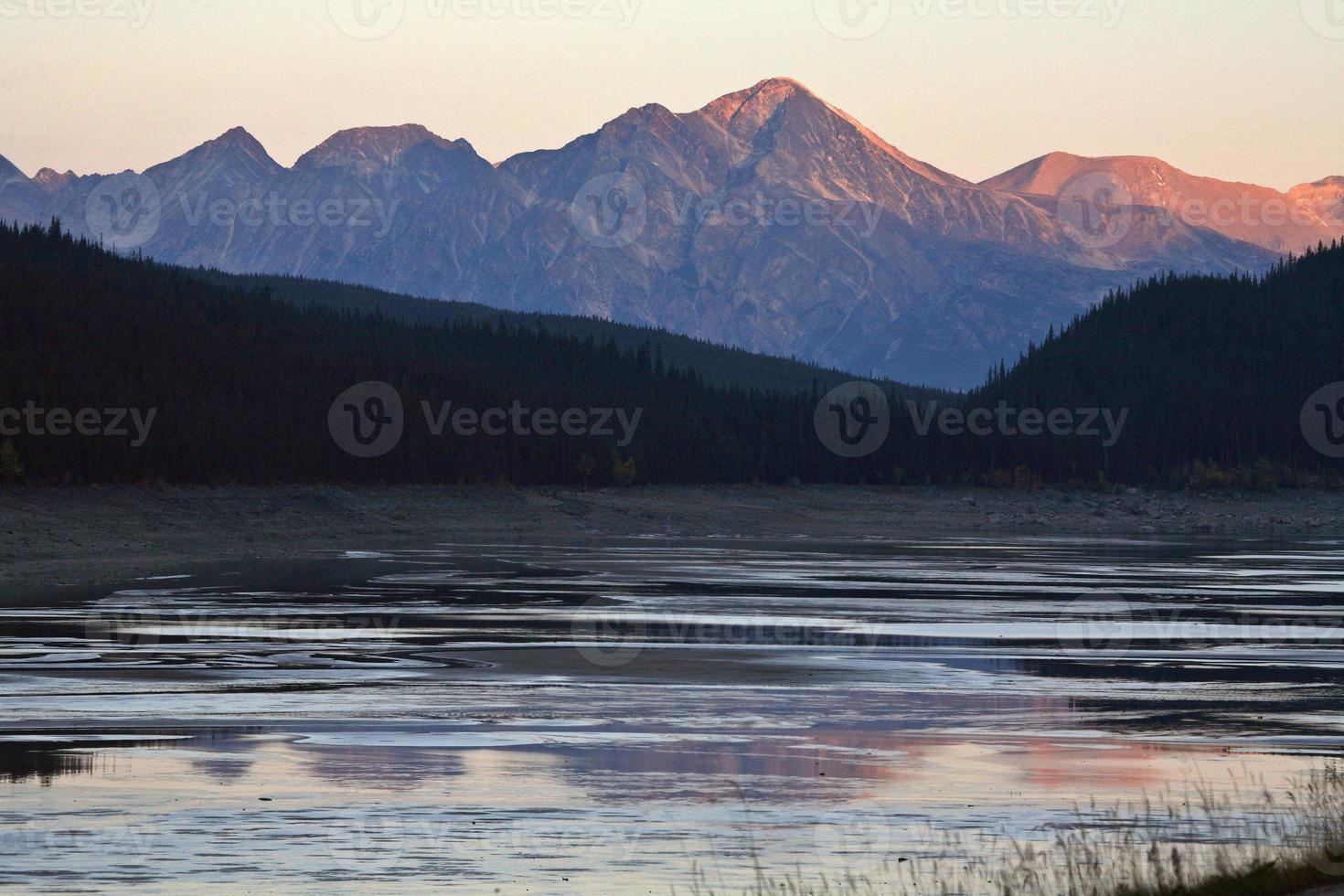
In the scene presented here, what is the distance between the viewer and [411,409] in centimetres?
13050

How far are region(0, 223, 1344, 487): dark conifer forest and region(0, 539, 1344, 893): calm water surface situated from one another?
48567mm

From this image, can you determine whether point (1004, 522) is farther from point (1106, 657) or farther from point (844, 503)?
point (1106, 657)

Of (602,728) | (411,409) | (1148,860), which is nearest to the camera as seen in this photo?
(1148,860)

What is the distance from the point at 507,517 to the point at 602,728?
3339 inches

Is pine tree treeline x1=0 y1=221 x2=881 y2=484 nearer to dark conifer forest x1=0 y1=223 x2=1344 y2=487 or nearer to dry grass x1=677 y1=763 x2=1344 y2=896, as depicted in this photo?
dark conifer forest x1=0 y1=223 x2=1344 y2=487

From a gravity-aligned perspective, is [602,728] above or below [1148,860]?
below

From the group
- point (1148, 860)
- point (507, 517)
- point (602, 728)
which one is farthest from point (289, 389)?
point (1148, 860)

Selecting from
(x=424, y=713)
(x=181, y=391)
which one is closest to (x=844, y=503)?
(x=181, y=391)

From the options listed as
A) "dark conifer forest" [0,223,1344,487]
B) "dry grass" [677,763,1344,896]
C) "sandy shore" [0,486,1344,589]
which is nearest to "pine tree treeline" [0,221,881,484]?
"dark conifer forest" [0,223,1344,487]

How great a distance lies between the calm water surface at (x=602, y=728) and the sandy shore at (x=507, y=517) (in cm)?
2061

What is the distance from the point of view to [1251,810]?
20.2 meters

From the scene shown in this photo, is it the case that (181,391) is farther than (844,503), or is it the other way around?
(844,503)

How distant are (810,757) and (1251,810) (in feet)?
19.6

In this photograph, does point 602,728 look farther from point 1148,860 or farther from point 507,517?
point 507,517
